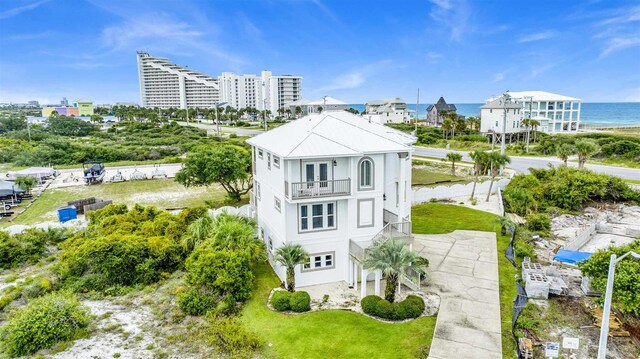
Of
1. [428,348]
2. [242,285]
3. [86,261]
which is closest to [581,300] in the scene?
[428,348]

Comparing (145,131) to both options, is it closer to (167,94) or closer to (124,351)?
(124,351)

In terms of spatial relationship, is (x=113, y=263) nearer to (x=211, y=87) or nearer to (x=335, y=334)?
(x=335, y=334)

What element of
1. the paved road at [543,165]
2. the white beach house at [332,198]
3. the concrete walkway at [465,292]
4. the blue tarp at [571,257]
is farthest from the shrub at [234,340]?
the paved road at [543,165]

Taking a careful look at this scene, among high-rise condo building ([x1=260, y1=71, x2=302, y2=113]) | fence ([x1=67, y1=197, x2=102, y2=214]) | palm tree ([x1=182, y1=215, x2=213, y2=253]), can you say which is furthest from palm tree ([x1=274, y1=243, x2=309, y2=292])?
high-rise condo building ([x1=260, y1=71, x2=302, y2=113])

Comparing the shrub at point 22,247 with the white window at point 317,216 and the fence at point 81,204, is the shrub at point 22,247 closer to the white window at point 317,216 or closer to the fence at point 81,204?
the fence at point 81,204

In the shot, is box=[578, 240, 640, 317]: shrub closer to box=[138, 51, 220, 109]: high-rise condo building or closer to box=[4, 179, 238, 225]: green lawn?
box=[4, 179, 238, 225]: green lawn

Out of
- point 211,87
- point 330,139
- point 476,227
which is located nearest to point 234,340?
point 330,139

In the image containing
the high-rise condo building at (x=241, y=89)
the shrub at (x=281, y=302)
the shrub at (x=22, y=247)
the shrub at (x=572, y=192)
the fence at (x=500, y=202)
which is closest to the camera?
the shrub at (x=281, y=302)
